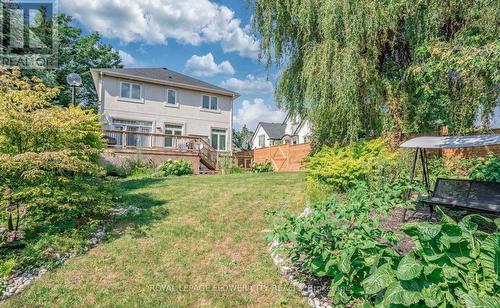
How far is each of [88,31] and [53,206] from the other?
2707 cm

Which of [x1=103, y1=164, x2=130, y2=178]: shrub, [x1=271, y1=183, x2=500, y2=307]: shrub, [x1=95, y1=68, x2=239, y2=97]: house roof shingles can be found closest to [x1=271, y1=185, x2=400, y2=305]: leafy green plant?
[x1=271, y1=183, x2=500, y2=307]: shrub

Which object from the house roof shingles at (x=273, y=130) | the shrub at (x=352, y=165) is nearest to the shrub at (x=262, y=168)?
the shrub at (x=352, y=165)

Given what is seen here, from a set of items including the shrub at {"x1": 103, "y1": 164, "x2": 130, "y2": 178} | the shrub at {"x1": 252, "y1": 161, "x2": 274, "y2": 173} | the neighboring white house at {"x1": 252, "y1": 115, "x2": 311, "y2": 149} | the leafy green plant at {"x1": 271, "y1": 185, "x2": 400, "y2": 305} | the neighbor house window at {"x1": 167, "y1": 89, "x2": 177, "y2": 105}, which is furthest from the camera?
the neighboring white house at {"x1": 252, "y1": 115, "x2": 311, "y2": 149}

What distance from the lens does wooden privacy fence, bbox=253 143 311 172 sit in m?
16.0

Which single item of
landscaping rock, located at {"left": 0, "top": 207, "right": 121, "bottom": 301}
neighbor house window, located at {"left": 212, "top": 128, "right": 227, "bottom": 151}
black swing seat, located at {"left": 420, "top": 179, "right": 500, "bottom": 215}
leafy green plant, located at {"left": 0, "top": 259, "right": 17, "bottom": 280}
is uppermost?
neighbor house window, located at {"left": 212, "top": 128, "right": 227, "bottom": 151}

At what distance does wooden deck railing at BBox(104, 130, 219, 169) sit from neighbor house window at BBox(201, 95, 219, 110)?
15.4ft

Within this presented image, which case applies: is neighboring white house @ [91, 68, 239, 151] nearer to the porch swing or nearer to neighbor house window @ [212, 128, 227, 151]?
neighbor house window @ [212, 128, 227, 151]

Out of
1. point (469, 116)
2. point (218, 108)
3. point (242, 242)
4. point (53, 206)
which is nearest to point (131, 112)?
point (218, 108)

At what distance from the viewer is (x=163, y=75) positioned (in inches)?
780

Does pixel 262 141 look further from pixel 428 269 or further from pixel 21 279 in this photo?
pixel 428 269

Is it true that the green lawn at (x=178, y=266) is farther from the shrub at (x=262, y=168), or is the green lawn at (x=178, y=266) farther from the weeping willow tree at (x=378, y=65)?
the shrub at (x=262, y=168)

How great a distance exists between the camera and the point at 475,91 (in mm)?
6391

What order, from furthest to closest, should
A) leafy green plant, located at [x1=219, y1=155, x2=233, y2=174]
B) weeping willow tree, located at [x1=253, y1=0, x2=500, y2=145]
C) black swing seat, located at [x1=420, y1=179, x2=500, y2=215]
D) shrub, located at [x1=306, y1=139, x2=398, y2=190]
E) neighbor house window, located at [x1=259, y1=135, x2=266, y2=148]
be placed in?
neighbor house window, located at [x1=259, y1=135, x2=266, y2=148] < leafy green plant, located at [x1=219, y1=155, x2=233, y2=174] < weeping willow tree, located at [x1=253, y1=0, x2=500, y2=145] < shrub, located at [x1=306, y1=139, x2=398, y2=190] < black swing seat, located at [x1=420, y1=179, x2=500, y2=215]

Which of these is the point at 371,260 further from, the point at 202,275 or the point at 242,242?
the point at 242,242
